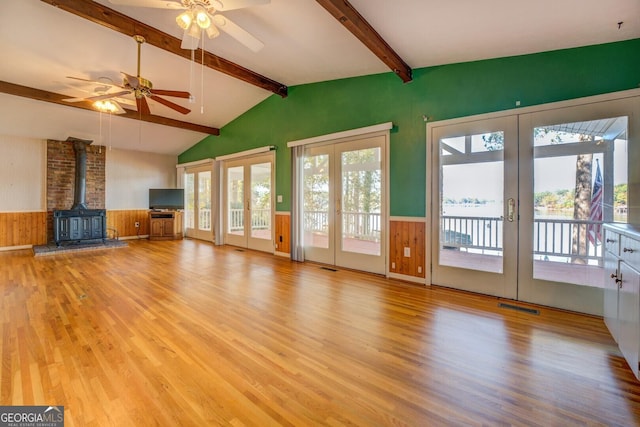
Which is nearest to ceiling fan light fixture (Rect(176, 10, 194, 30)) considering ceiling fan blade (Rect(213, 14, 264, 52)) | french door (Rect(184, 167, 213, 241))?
ceiling fan blade (Rect(213, 14, 264, 52))

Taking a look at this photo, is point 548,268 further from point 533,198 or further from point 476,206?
point 476,206

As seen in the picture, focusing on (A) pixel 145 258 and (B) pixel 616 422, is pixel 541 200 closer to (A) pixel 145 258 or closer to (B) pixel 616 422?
(B) pixel 616 422

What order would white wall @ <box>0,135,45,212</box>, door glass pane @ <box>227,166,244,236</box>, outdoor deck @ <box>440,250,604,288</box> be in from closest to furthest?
outdoor deck @ <box>440,250,604,288</box>, white wall @ <box>0,135,45,212</box>, door glass pane @ <box>227,166,244,236</box>

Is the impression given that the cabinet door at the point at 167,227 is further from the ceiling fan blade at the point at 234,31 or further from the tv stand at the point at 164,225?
the ceiling fan blade at the point at 234,31

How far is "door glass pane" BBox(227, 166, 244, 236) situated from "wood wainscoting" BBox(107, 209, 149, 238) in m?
3.44

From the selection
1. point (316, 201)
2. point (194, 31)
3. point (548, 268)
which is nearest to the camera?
point (194, 31)

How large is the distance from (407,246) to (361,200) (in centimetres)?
104

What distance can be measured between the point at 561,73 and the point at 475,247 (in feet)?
6.77

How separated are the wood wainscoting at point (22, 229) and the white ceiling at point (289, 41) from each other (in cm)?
203

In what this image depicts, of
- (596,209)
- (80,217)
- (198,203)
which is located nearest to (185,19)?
(596,209)

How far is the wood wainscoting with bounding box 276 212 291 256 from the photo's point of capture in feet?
17.9

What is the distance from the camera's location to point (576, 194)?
2801 mm

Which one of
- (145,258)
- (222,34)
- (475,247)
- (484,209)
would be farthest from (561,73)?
(145,258)

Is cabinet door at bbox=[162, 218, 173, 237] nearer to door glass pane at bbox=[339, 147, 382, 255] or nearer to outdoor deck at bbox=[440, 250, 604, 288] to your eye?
door glass pane at bbox=[339, 147, 382, 255]
